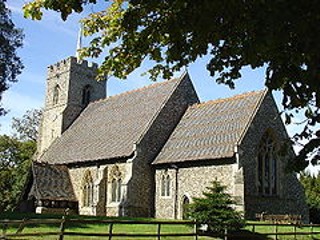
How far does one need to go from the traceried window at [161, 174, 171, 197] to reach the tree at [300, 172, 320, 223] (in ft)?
37.3

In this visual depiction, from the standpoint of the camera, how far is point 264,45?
6281 millimetres

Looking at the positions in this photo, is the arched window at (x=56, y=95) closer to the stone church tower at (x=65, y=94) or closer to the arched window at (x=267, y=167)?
the stone church tower at (x=65, y=94)

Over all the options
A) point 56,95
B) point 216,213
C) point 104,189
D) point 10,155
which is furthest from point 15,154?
point 216,213

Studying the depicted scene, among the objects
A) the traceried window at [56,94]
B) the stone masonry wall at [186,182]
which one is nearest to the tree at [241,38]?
the stone masonry wall at [186,182]

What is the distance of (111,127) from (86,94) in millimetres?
9351

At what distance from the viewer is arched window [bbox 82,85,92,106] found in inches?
1646

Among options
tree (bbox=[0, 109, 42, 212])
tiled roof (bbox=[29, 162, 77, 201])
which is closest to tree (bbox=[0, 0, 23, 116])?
tiled roof (bbox=[29, 162, 77, 201])

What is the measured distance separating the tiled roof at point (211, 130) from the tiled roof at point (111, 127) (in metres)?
2.16

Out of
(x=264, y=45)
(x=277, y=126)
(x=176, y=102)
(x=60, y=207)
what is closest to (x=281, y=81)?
(x=264, y=45)

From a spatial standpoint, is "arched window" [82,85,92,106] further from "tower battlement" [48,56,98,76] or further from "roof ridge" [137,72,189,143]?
"roof ridge" [137,72,189,143]

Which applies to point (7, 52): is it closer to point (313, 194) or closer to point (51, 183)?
point (51, 183)

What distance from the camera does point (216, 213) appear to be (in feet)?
59.0

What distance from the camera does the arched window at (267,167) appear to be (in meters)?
26.2

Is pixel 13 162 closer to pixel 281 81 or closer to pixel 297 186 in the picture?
pixel 297 186
